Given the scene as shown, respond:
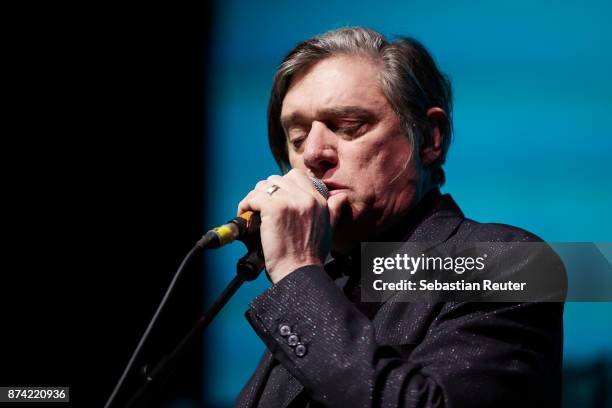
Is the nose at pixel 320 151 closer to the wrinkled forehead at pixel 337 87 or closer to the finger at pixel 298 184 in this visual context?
the wrinkled forehead at pixel 337 87

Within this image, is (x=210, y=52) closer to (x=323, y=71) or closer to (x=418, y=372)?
(x=323, y=71)

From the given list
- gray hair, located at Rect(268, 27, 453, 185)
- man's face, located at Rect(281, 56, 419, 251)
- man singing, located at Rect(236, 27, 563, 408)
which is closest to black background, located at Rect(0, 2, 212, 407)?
man singing, located at Rect(236, 27, 563, 408)

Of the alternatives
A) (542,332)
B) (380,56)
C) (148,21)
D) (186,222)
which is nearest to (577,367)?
(542,332)

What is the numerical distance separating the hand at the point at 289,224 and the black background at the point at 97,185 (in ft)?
3.57

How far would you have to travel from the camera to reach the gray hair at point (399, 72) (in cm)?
156

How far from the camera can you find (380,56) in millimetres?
1605

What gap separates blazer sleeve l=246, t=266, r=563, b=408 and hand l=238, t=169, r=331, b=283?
1.7 inches

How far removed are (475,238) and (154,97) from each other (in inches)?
53.2

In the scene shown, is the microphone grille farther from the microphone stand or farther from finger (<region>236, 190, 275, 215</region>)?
the microphone stand

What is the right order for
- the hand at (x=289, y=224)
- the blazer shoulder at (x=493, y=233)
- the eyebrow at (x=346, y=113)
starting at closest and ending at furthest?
the hand at (x=289, y=224)
the blazer shoulder at (x=493, y=233)
the eyebrow at (x=346, y=113)

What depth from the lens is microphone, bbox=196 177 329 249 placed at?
1.09 meters

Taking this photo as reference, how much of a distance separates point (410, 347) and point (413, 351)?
0.03 m

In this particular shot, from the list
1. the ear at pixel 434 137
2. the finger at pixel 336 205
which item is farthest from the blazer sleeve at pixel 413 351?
the ear at pixel 434 137

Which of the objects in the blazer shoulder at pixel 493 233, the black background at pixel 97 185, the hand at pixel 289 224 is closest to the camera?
the hand at pixel 289 224
